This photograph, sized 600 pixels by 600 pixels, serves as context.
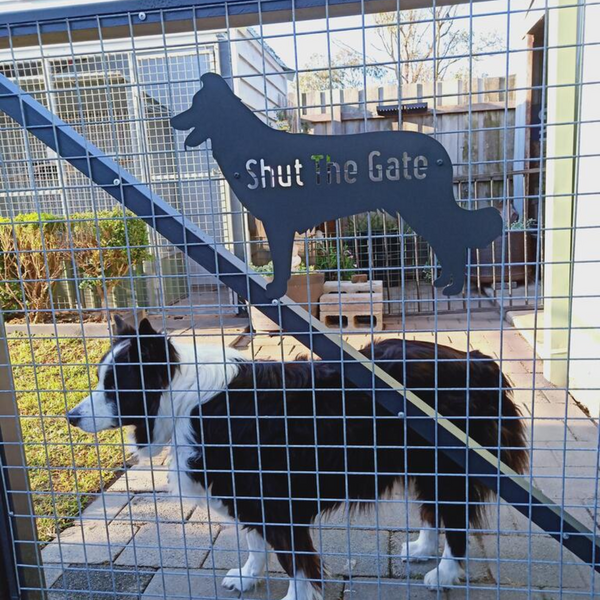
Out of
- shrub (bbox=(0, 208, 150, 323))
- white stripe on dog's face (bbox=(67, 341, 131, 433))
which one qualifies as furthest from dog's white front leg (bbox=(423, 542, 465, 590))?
shrub (bbox=(0, 208, 150, 323))

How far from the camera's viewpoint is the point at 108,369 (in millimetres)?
1946

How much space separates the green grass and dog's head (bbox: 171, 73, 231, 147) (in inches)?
38.3

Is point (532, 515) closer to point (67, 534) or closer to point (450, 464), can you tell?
point (450, 464)

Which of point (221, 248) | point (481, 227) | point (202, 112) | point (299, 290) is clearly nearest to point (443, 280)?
point (481, 227)

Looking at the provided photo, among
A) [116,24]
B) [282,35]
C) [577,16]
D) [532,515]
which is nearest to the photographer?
[282,35]

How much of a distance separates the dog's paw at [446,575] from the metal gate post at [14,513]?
1.44 m

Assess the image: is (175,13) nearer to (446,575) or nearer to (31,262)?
(446,575)

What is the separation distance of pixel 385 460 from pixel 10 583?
140 centimetres

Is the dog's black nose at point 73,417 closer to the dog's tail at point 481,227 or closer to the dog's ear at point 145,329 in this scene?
the dog's ear at point 145,329

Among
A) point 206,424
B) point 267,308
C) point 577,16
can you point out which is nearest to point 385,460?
point 206,424

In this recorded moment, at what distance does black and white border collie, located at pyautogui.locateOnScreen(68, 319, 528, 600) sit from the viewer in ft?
6.23

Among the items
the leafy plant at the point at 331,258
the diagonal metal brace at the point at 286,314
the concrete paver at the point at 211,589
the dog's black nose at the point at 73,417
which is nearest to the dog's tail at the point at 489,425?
the diagonal metal brace at the point at 286,314

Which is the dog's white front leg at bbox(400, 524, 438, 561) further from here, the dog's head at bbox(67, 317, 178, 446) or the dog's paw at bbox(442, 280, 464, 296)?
the dog's paw at bbox(442, 280, 464, 296)

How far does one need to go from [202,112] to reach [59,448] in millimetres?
2782
